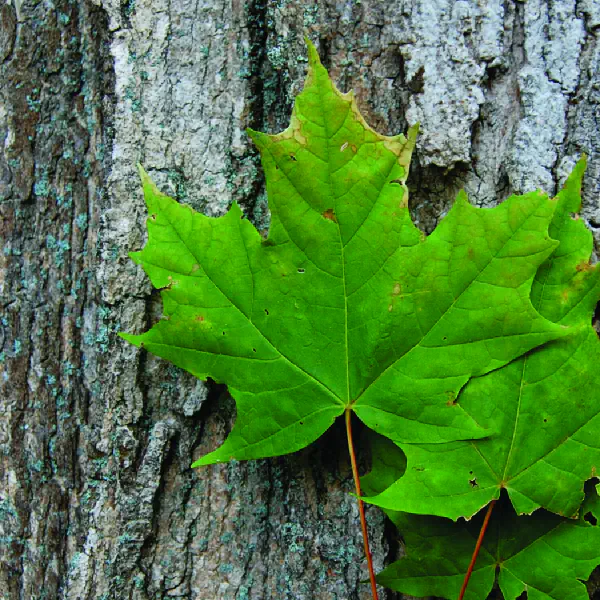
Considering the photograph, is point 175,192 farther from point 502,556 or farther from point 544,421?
point 502,556

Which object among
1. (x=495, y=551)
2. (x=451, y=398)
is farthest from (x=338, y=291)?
(x=495, y=551)

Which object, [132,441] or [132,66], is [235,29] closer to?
[132,66]

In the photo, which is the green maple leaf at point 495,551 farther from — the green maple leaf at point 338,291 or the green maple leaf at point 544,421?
the green maple leaf at point 338,291

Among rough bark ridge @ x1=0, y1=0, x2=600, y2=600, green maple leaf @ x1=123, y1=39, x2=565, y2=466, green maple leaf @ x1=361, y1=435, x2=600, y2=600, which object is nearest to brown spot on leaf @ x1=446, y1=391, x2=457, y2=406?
green maple leaf @ x1=123, y1=39, x2=565, y2=466

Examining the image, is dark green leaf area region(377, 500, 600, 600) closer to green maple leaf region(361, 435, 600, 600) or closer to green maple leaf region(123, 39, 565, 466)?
green maple leaf region(361, 435, 600, 600)

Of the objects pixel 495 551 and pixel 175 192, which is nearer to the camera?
pixel 495 551

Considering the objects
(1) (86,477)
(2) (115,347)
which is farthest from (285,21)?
(1) (86,477)
